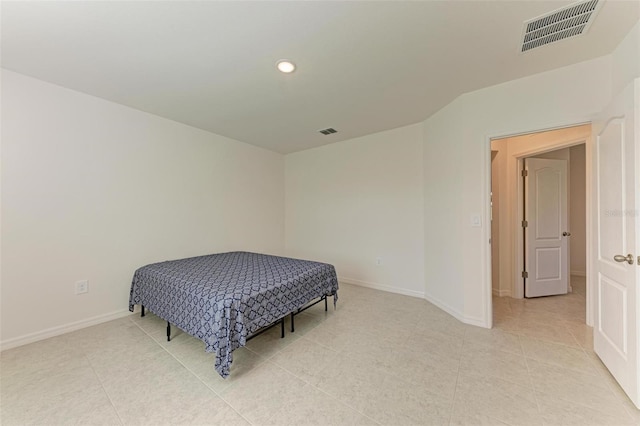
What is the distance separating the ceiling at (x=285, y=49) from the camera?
5.07ft

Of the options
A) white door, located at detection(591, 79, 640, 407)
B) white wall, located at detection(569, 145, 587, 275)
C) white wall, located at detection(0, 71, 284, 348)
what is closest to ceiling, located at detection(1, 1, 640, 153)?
white wall, located at detection(0, 71, 284, 348)

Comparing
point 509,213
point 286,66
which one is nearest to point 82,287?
point 286,66

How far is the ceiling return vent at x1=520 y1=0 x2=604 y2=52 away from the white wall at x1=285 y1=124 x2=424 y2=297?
166 centimetres

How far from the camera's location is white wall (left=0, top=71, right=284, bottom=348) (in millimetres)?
2205

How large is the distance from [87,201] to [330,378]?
304cm

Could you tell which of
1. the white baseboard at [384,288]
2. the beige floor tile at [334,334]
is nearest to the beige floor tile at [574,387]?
the beige floor tile at [334,334]

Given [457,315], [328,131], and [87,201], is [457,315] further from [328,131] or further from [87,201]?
[87,201]

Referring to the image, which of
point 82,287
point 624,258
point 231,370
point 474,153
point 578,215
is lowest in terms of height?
point 231,370

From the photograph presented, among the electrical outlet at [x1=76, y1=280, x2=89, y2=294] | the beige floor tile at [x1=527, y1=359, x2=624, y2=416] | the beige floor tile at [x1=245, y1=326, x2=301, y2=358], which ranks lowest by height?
the beige floor tile at [x1=245, y1=326, x2=301, y2=358]

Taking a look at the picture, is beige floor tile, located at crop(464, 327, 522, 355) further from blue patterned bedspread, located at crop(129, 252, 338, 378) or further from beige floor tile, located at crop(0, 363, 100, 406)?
beige floor tile, located at crop(0, 363, 100, 406)

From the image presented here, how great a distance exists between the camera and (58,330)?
93.8 inches

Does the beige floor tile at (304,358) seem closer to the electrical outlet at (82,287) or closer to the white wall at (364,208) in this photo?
the white wall at (364,208)

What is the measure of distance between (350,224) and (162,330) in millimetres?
2939

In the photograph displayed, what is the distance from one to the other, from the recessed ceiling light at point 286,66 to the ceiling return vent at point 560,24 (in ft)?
5.63
